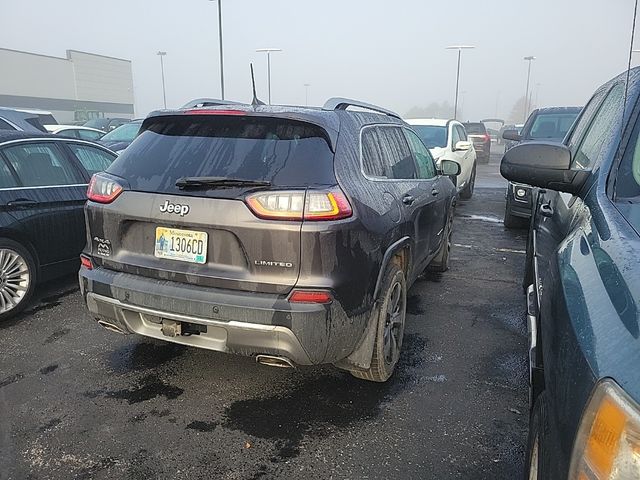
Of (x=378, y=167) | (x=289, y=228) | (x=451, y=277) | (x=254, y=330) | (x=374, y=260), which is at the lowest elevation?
(x=451, y=277)

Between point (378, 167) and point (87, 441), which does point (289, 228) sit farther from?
point (87, 441)

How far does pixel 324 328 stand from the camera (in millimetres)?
2439

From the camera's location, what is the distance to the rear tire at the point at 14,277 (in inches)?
156

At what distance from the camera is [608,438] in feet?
3.09

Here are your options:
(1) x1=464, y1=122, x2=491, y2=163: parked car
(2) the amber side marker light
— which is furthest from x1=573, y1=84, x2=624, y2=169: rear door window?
(1) x1=464, y1=122, x2=491, y2=163: parked car

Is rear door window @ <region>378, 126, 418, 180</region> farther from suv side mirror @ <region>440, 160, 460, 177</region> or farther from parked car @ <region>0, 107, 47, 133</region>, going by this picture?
parked car @ <region>0, 107, 47, 133</region>

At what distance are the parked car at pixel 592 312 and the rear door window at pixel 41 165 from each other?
3863mm

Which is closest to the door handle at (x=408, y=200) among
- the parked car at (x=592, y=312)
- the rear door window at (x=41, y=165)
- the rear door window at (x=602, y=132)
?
the parked car at (x=592, y=312)

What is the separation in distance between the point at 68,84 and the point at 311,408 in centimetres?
7599

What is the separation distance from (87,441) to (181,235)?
1.17 meters

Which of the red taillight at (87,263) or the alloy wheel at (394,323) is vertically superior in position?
the red taillight at (87,263)

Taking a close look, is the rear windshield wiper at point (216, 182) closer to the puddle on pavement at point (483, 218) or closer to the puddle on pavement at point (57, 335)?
the puddle on pavement at point (57, 335)

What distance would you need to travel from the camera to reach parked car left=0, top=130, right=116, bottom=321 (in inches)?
158

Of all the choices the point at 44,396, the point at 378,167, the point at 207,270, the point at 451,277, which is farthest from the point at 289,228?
the point at 451,277
